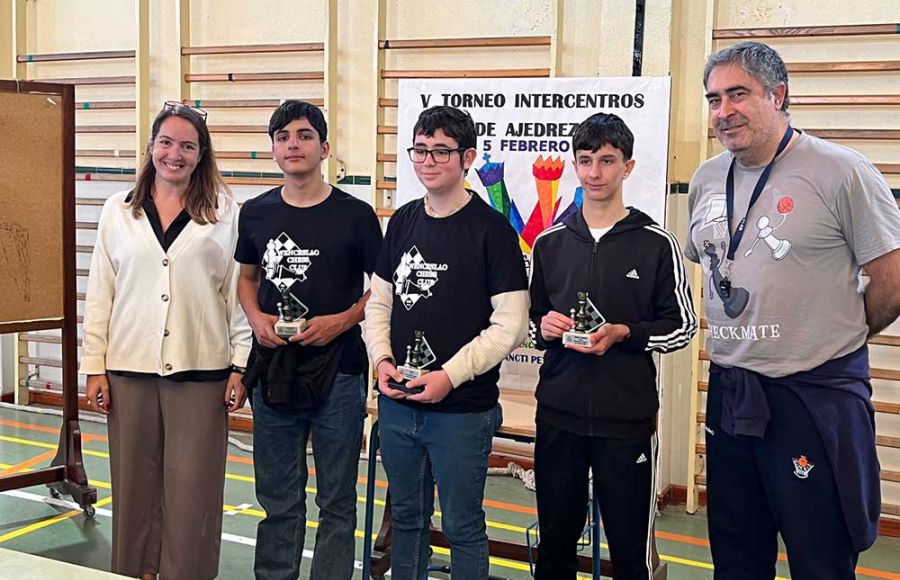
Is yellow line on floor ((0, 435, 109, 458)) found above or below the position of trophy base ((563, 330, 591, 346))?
below

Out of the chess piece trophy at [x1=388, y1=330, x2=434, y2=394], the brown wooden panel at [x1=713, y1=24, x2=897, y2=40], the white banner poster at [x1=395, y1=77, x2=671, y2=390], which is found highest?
the brown wooden panel at [x1=713, y1=24, x2=897, y2=40]

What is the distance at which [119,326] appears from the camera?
8.79 feet

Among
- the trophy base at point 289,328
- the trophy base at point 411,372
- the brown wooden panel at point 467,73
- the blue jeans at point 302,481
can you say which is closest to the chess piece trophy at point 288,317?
the trophy base at point 289,328

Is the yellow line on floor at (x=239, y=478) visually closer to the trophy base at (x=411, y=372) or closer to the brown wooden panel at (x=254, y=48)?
the trophy base at (x=411, y=372)

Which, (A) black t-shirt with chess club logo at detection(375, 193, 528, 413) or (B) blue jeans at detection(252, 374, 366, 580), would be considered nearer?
(A) black t-shirt with chess club logo at detection(375, 193, 528, 413)

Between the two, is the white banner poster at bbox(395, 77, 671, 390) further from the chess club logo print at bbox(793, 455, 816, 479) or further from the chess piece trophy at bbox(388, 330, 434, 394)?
the chess club logo print at bbox(793, 455, 816, 479)

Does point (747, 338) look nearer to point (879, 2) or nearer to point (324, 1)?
point (879, 2)

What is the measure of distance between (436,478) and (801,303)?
106 cm

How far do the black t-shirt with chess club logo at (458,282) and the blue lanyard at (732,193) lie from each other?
0.55m

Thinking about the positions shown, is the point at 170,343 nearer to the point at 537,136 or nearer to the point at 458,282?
the point at 458,282

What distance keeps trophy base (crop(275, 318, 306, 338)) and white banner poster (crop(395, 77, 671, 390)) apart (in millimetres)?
1579

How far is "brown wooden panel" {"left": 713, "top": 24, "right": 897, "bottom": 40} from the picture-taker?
369 cm

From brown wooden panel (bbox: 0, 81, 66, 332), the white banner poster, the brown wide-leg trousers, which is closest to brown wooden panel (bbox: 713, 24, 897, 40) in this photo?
the white banner poster

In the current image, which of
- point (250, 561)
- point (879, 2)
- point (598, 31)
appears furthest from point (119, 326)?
point (879, 2)
